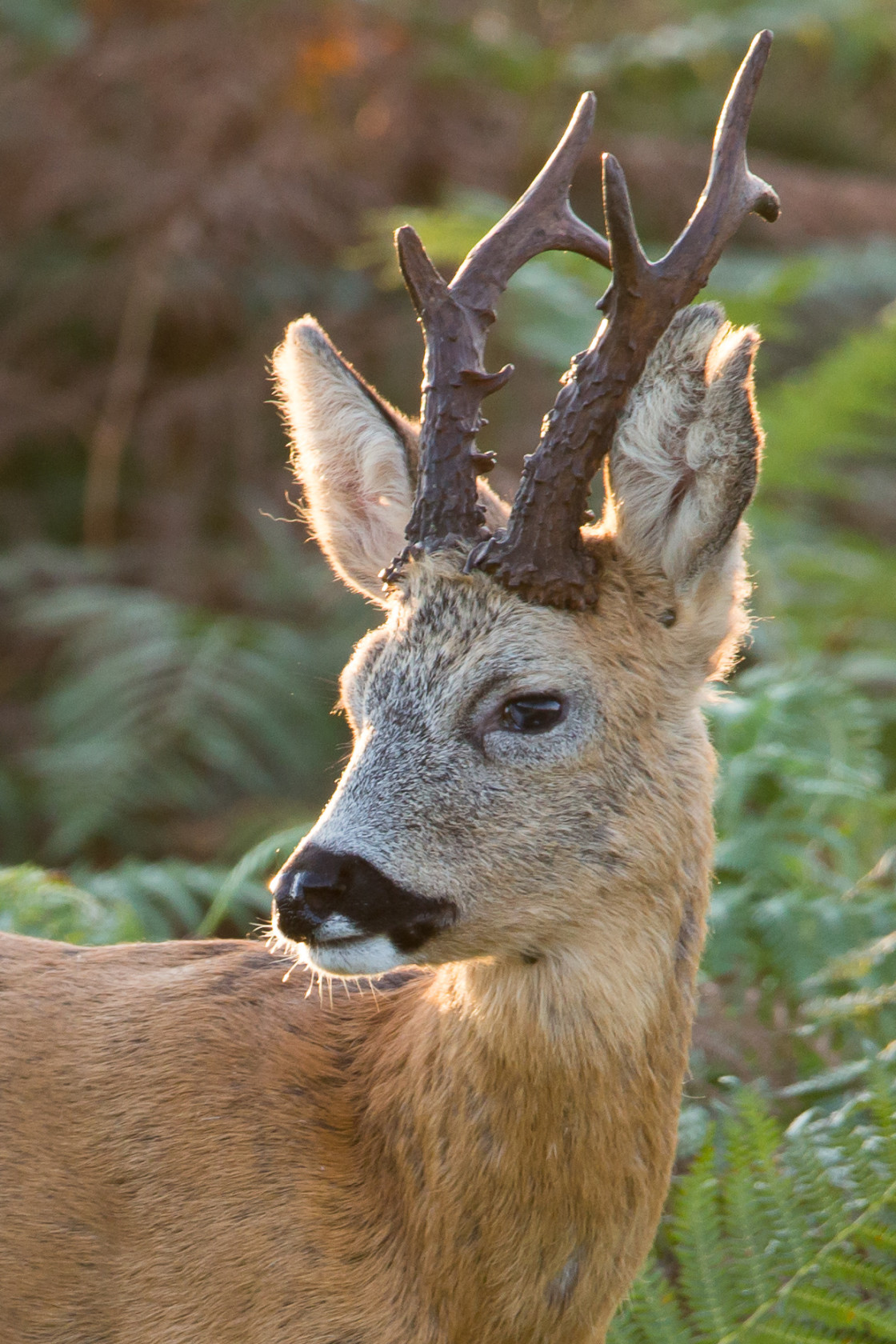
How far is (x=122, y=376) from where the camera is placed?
977cm

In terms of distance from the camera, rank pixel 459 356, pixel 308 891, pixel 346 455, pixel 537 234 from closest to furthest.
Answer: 1. pixel 308 891
2. pixel 459 356
3. pixel 537 234
4. pixel 346 455

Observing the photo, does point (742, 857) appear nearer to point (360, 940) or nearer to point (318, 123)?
point (360, 940)

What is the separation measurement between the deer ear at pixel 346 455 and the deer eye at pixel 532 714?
68 cm

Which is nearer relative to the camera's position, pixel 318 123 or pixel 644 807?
pixel 644 807

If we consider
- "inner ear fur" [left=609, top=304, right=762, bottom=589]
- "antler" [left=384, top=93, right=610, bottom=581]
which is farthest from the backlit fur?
"antler" [left=384, top=93, right=610, bottom=581]

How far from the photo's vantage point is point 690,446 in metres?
3.14

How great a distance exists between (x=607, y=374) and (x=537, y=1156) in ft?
5.42

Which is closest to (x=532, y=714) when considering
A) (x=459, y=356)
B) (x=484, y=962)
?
(x=484, y=962)

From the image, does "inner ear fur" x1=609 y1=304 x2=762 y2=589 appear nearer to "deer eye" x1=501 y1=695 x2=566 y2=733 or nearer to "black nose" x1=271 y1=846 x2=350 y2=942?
"deer eye" x1=501 y1=695 x2=566 y2=733

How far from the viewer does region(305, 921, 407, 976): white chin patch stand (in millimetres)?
2879

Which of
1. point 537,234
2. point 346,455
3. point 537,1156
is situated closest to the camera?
point 537,1156

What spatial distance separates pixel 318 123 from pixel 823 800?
7.07 metres

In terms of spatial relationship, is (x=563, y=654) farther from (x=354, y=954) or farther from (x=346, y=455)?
Answer: (x=346, y=455)

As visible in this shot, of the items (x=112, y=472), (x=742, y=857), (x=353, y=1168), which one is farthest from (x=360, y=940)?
(x=112, y=472)
